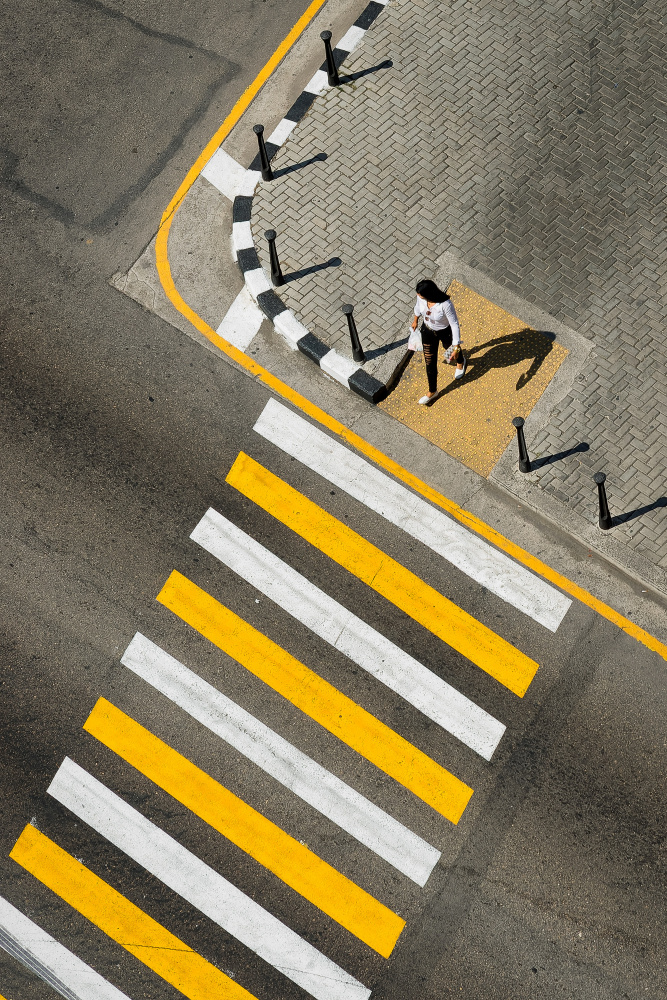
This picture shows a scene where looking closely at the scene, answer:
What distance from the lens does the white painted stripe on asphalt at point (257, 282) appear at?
1245 cm

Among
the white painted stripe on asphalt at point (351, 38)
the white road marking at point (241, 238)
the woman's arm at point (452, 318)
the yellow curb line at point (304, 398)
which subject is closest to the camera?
the woman's arm at point (452, 318)

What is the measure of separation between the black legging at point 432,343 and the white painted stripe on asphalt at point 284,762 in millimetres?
4433

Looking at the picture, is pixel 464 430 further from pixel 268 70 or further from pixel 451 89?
pixel 268 70

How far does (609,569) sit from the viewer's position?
36.3 feet

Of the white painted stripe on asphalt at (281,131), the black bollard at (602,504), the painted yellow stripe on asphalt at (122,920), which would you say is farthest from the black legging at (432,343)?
the painted yellow stripe on asphalt at (122,920)

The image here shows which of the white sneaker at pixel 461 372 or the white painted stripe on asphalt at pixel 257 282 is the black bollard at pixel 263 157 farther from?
the white sneaker at pixel 461 372

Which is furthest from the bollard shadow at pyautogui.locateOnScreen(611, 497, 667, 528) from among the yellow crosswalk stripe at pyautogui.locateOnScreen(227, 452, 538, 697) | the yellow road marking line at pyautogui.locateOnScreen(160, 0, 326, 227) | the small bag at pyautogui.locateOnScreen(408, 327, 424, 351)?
the yellow road marking line at pyautogui.locateOnScreen(160, 0, 326, 227)

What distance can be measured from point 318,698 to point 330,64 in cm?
858

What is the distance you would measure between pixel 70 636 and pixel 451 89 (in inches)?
348

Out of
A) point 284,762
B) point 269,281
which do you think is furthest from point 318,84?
point 284,762

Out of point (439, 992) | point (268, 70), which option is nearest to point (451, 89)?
point (268, 70)

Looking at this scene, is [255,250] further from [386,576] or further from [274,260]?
[386,576]

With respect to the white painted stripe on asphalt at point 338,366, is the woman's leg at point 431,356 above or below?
above

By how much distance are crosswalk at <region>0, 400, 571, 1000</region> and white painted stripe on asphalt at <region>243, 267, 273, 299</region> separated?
2.42 meters
